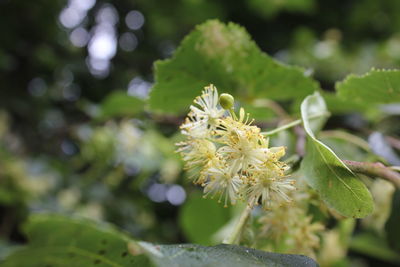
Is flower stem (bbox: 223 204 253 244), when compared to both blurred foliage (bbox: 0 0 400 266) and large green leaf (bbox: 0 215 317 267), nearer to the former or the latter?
large green leaf (bbox: 0 215 317 267)

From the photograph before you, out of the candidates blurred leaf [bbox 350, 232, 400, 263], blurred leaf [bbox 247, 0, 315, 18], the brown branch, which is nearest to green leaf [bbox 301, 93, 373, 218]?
the brown branch

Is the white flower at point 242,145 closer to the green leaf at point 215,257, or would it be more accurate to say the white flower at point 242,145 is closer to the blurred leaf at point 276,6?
the green leaf at point 215,257

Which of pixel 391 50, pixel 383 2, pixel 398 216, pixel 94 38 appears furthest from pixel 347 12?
pixel 398 216

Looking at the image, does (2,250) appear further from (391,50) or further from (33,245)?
(391,50)

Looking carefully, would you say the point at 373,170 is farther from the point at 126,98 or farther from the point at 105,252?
the point at 126,98

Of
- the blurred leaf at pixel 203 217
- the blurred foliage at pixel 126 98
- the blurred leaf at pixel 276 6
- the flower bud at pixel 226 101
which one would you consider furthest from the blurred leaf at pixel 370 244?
the blurred leaf at pixel 276 6

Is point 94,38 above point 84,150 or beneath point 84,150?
above

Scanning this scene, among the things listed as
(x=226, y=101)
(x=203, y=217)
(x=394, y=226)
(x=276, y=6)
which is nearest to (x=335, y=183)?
(x=226, y=101)
